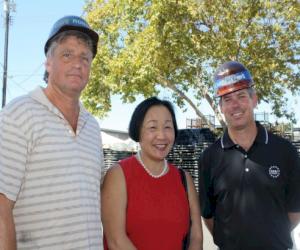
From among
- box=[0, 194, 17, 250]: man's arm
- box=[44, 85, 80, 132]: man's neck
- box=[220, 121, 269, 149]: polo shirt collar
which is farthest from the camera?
box=[220, 121, 269, 149]: polo shirt collar

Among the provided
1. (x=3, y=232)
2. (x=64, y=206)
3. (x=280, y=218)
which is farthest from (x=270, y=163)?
(x=3, y=232)

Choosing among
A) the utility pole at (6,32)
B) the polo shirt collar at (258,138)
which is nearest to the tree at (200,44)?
the utility pole at (6,32)

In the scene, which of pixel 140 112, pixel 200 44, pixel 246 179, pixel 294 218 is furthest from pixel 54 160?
pixel 200 44

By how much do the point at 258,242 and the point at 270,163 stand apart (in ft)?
1.89

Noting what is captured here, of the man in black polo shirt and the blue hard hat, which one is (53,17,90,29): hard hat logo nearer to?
the blue hard hat

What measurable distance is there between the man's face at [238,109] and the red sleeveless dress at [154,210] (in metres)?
0.67

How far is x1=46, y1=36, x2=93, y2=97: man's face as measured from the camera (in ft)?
9.59

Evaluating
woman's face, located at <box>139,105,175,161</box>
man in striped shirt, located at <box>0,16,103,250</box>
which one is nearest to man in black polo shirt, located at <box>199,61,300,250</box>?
woman's face, located at <box>139,105,175,161</box>

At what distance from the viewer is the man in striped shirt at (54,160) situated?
2494 millimetres

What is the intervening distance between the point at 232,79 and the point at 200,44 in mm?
11612

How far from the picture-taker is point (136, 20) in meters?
16.2

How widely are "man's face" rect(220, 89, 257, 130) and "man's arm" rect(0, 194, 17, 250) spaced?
181cm

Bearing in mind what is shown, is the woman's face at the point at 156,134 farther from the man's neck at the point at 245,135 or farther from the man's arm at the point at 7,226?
the man's arm at the point at 7,226

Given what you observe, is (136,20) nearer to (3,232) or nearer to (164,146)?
(164,146)
